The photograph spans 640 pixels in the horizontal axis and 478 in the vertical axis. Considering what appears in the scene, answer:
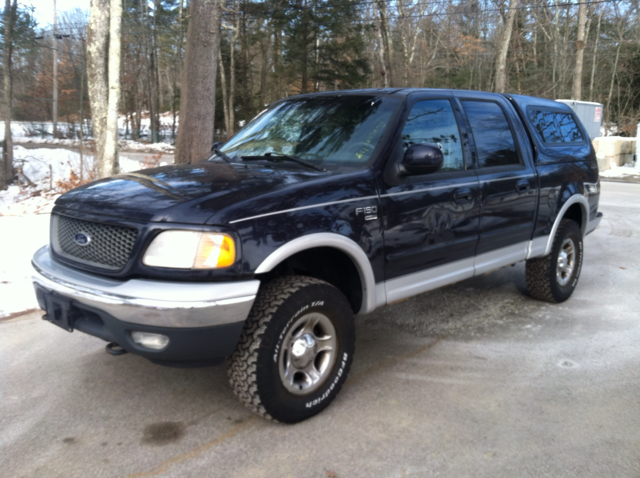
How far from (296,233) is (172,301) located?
0.76 metres

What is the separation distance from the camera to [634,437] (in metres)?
3.24

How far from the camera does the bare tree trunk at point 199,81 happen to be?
10164 millimetres

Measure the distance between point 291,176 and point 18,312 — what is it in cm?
329

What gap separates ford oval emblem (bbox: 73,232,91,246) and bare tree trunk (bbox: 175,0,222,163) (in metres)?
7.31

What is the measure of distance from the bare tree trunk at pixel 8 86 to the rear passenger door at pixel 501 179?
22417mm

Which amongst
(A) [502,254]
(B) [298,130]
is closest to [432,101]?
(B) [298,130]

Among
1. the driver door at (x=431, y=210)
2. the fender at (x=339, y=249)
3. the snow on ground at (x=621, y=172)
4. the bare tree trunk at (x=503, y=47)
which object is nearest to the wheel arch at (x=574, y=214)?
the driver door at (x=431, y=210)

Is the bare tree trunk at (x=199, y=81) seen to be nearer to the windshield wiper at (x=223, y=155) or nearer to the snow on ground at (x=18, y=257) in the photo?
the snow on ground at (x=18, y=257)

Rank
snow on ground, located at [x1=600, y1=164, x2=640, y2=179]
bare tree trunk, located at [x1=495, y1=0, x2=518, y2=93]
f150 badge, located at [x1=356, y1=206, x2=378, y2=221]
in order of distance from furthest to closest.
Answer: bare tree trunk, located at [x1=495, y1=0, x2=518, y2=93] → snow on ground, located at [x1=600, y1=164, x2=640, y2=179] → f150 badge, located at [x1=356, y1=206, x2=378, y2=221]

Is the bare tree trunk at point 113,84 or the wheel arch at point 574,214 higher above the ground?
the bare tree trunk at point 113,84

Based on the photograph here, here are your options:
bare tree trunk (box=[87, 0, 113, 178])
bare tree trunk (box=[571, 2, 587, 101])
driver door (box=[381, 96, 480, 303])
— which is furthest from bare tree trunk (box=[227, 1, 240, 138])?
driver door (box=[381, 96, 480, 303])

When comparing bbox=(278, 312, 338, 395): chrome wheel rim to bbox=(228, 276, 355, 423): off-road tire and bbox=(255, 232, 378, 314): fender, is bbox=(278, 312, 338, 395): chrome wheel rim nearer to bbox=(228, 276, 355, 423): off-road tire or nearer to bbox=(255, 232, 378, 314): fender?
bbox=(228, 276, 355, 423): off-road tire

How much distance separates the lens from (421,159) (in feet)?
12.0

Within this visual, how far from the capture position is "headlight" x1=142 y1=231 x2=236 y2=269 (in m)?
2.92
